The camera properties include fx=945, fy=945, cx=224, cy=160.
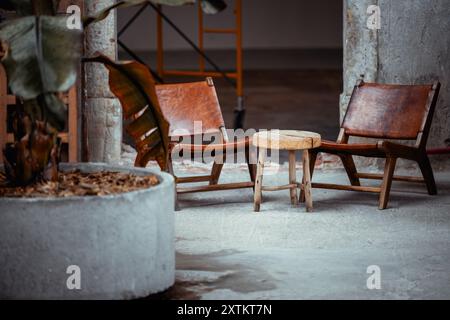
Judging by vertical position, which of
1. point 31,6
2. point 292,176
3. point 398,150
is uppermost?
point 31,6

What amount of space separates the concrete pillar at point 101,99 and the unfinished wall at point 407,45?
1.96m

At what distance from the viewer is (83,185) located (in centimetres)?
445

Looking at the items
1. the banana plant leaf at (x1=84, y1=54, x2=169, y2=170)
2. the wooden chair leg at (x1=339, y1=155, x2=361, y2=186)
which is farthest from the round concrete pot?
the wooden chair leg at (x1=339, y1=155, x2=361, y2=186)

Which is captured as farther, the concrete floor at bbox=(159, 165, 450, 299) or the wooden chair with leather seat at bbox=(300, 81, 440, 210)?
the wooden chair with leather seat at bbox=(300, 81, 440, 210)

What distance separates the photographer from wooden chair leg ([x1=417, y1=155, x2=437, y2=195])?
6961mm

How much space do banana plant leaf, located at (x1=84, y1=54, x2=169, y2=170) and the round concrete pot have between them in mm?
735

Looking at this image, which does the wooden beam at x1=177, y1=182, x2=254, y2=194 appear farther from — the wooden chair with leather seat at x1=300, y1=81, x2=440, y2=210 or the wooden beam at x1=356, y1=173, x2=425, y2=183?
the wooden beam at x1=356, y1=173, x2=425, y2=183

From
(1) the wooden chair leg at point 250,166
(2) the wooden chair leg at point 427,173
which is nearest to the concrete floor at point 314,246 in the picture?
(2) the wooden chair leg at point 427,173

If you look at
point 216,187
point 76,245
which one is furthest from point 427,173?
point 76,245

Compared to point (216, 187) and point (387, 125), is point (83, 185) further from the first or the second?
point (387, 125)

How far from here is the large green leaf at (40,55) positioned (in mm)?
3883

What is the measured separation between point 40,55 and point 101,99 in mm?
3866

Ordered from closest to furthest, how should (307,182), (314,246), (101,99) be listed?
(314,246) < (307,182) < (101,99)
